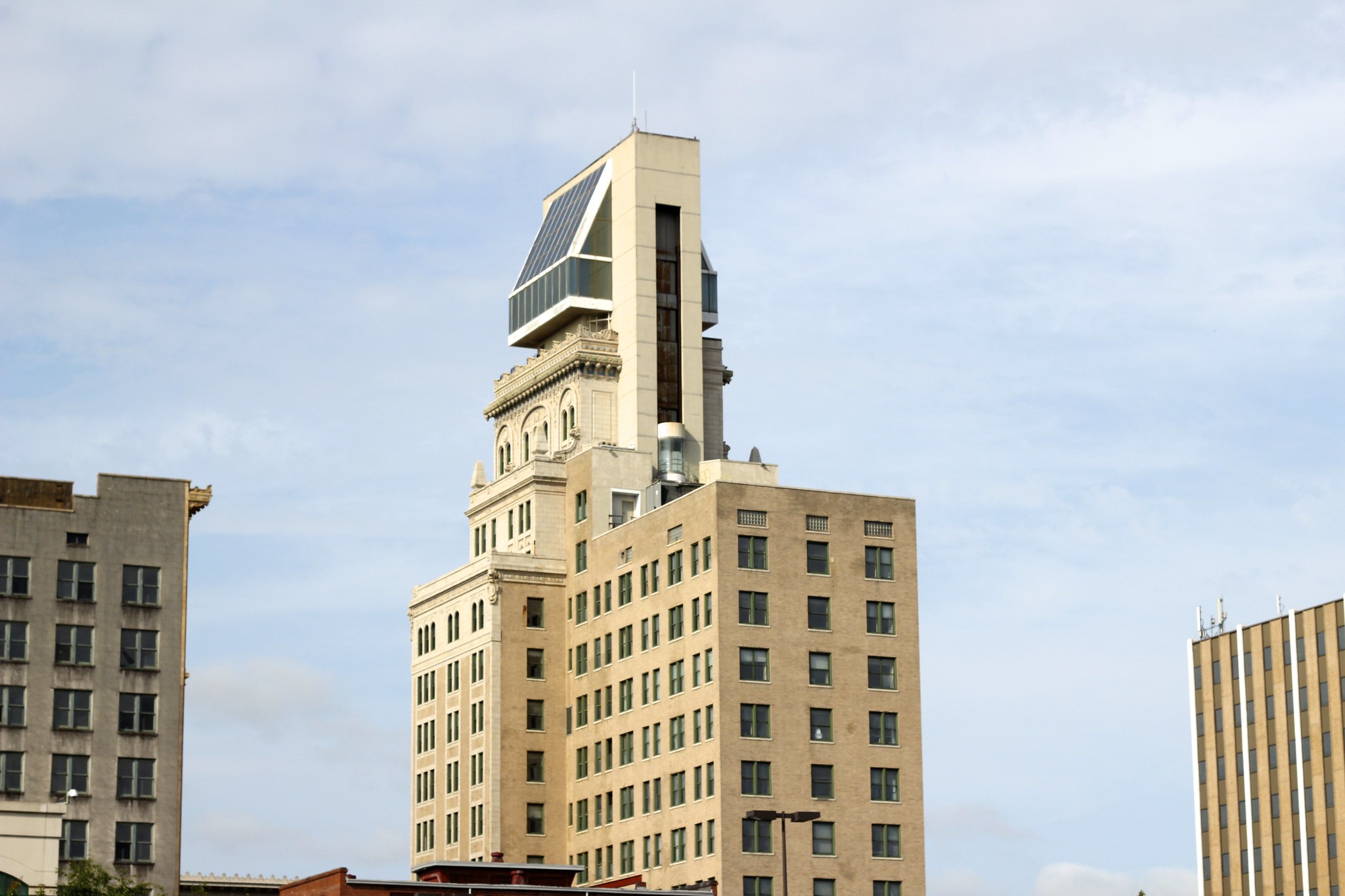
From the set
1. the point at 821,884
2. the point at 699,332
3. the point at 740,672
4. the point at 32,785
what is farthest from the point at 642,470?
the point at 32,785

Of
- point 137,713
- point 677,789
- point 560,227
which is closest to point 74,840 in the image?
point 137,713

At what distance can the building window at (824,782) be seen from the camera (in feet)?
510

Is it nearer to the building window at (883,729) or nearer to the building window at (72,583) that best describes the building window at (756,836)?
the building window at (883,729)

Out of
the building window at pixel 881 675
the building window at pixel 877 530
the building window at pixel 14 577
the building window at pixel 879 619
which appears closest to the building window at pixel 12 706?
the building window at pixel 14 577

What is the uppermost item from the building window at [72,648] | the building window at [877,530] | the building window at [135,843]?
the building window at [877,530]

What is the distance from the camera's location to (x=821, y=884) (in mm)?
152625

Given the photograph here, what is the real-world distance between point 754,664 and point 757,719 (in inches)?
132

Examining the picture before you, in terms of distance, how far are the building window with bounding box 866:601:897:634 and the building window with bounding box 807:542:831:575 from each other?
3555 millimetres

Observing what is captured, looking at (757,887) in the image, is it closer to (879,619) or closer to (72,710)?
(879,619)

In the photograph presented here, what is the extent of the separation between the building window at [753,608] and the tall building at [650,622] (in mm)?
167

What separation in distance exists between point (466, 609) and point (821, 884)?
37.3 metres

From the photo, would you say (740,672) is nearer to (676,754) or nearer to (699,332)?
(676,754)

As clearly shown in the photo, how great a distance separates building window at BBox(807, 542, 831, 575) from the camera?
159125 millimetres

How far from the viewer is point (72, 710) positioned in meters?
141
